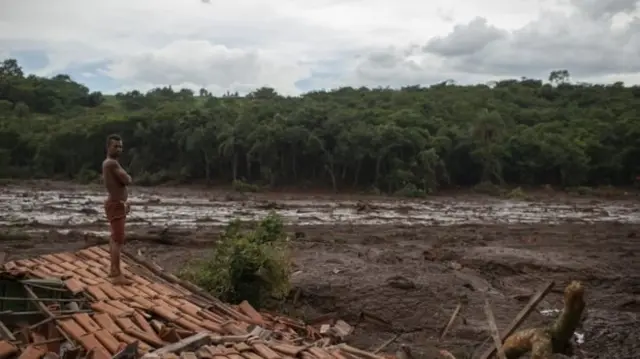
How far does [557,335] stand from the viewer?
5.30 m

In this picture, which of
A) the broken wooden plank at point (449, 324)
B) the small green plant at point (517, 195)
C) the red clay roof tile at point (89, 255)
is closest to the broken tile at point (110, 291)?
the red clay roof tile at point (89, 255)

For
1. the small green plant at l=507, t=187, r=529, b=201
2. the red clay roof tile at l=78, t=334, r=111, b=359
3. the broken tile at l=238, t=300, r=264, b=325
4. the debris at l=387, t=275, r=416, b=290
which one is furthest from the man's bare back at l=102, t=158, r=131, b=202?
the small green plant at l=507, t=187, r=529, b=201

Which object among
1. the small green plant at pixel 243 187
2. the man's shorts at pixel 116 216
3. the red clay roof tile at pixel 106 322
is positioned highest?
the man's shorts at pixel 116 216

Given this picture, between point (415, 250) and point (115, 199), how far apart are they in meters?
11.6

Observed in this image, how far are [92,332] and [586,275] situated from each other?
1243cm

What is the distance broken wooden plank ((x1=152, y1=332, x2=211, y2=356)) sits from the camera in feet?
19.9

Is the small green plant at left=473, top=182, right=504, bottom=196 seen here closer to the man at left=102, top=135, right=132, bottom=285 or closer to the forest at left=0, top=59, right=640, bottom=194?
the forest at left=0, top=59, right=640, bottom=194

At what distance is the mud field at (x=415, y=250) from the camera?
11.8m

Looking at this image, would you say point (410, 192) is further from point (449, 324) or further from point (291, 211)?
point (449, 324)

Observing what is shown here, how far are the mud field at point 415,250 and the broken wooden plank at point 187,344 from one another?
14.3 feet

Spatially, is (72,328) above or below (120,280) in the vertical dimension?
below

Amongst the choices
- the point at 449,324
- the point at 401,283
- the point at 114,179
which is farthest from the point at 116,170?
the point at 401,283

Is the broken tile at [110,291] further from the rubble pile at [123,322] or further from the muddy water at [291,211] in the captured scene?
the muddy water at [291,211]

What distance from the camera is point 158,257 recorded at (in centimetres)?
1592
